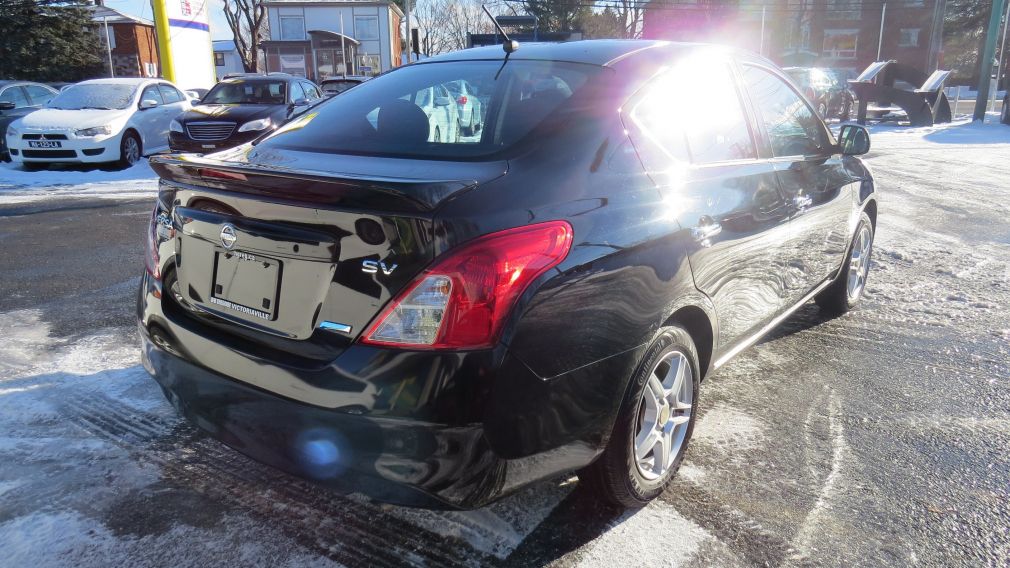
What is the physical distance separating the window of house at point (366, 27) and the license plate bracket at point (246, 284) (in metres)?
49.9

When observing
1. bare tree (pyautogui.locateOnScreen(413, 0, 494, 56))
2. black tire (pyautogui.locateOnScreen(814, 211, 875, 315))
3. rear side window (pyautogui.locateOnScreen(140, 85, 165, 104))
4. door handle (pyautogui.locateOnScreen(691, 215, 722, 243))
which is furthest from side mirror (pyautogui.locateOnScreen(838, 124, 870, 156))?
bare tree (pyautogui.locateOnScreen(413, 0, 494, 56))

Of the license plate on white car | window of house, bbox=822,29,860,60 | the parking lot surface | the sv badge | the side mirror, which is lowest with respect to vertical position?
the parking lot surface

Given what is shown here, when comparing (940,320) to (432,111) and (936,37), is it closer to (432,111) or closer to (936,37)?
(432,111)

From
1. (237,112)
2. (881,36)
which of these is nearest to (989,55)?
(237,112)

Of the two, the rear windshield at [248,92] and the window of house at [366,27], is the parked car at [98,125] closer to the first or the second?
the rear windshield at [248,92]

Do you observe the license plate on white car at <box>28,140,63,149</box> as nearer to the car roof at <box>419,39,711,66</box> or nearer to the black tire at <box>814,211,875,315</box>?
the car roof at <box>419,39,711,66</box>

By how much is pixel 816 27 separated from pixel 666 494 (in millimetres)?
52157

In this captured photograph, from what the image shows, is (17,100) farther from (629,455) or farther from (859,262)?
(629,455)

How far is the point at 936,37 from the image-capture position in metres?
24.8

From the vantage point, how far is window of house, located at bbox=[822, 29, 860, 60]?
4697 cm

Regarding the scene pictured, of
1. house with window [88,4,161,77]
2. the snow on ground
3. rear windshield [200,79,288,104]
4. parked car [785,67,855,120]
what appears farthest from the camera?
house with window [88,4,161,77]

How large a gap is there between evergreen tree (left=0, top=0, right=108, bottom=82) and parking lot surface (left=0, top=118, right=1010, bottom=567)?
32.1 metres

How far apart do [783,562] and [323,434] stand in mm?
1512

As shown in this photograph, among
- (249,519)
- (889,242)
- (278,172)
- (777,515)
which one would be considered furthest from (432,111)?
(889,242)
